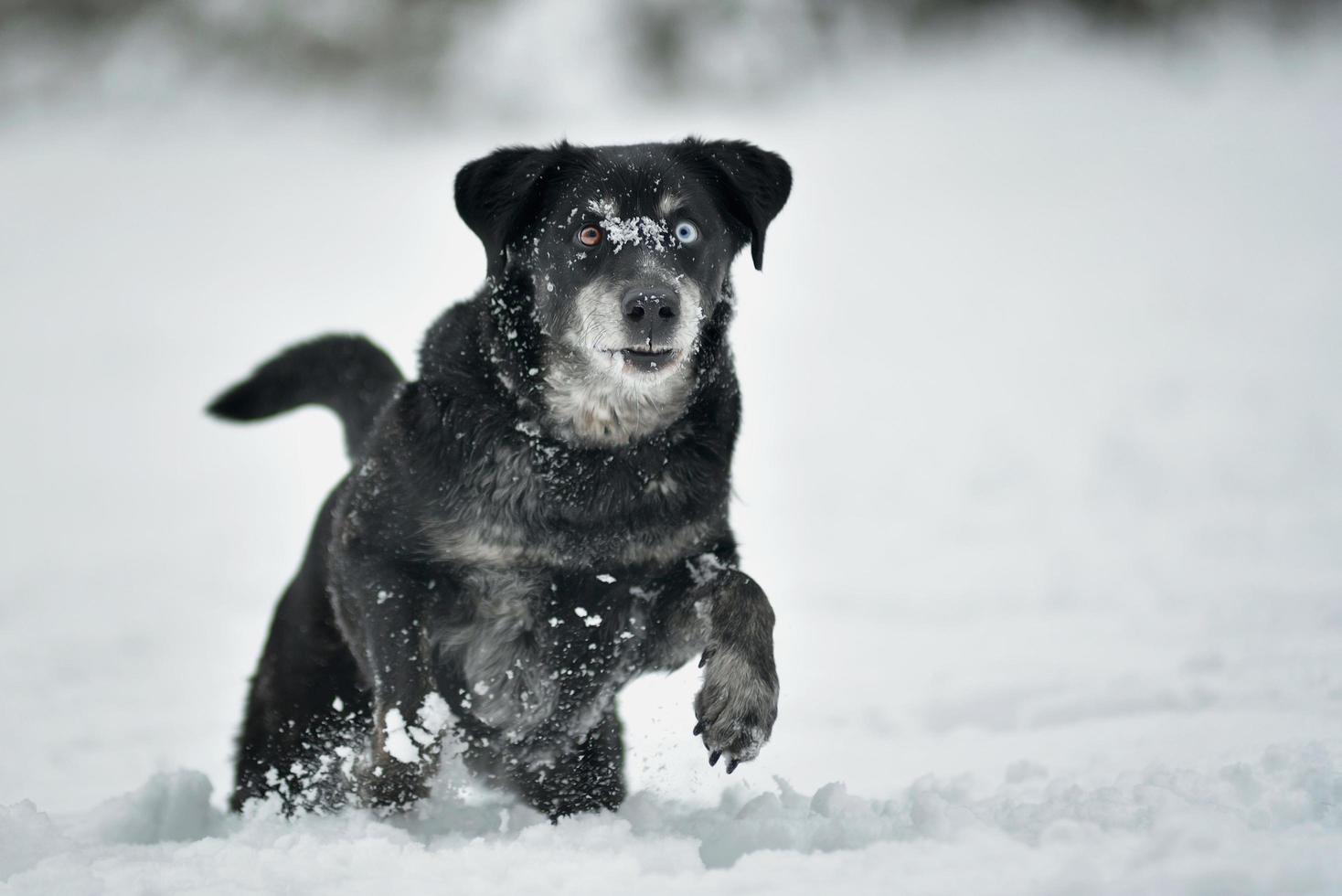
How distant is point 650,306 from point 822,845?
1.46 metres

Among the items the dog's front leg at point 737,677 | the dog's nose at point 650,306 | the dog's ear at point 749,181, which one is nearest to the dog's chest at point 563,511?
the dog's front leg at point 737,677

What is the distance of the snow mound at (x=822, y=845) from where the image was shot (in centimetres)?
261

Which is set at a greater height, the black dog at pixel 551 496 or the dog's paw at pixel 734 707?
the black dog at pixel 551 496

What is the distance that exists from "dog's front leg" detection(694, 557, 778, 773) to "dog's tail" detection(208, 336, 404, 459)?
1591 millimetres

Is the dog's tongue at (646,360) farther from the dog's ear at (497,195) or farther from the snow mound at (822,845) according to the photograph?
the snow mound at (822,845)

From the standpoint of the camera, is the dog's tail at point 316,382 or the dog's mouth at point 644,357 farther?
the dog's tail at point 316,382

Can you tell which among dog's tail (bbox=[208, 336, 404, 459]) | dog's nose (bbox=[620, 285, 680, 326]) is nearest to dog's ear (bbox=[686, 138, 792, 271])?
dog's nose (bbox=[620, 285, 680, 326])

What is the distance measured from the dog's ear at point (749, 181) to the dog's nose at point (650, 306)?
66 cm

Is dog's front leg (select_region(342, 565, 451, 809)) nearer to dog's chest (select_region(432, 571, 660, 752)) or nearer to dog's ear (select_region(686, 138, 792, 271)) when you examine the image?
dog's chest (select_region(432, 571, 660, 752))

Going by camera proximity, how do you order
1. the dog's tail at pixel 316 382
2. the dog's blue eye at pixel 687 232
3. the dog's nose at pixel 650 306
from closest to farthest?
the dog's nose at pixel 650 306
the dog's blue eye at pixel 687 232
the dog's tail at pixel 316 382

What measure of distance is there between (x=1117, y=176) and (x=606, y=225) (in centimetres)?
1878

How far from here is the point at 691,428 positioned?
383cm

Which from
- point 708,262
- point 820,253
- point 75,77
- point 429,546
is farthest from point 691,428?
point 75,77

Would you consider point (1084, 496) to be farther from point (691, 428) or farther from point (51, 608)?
point (51, 608)
